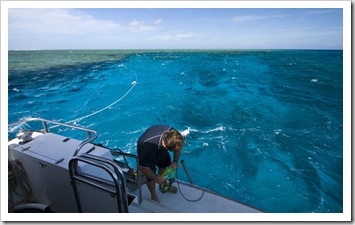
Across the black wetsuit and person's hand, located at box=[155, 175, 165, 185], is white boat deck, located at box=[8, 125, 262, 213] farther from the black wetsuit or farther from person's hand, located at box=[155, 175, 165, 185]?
the black wetsuit

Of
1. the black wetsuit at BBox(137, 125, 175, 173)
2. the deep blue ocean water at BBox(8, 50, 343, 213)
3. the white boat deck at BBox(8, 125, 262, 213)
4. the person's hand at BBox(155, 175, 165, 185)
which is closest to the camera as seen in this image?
the white boat deck at BBox(8, 125, 262, 213)

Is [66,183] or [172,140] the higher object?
[172,140]

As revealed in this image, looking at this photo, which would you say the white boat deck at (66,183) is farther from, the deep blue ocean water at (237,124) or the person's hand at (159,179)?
the deep blue ocean water at (237,124)

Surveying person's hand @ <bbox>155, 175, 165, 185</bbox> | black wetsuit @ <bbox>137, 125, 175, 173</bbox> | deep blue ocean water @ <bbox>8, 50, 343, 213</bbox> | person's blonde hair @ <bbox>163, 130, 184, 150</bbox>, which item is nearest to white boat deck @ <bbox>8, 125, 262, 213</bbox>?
person's hand @ <bbox>155, 175, 165, 185</bbox>

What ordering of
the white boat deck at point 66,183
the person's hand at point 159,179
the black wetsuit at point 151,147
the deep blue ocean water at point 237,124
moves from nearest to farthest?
1. the white boat deck at point 66,183
2. the black wetsuit at point 151,147
3. the person's hand at point 159,179
4. the deep blue ocean water at point 237,124

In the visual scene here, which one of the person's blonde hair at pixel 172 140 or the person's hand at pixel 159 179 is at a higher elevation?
the person's blonde hair at pixel 172 140

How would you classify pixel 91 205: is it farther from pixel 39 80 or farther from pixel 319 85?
pixel 39 80

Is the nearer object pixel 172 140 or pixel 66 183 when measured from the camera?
pixel 66 183

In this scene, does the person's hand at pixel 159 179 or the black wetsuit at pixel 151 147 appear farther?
the person's hand at pixel 159 179

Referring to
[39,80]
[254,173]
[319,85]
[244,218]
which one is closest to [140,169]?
[244,218]

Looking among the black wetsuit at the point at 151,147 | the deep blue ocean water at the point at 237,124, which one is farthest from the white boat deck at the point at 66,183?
the deep blue ocean water at the point at 237,124

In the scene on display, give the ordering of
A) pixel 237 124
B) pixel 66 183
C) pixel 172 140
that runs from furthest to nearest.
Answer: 1. pixel 237 124
2. pixel 172 140
3. pixel 66 183

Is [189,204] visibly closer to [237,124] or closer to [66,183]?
[66,183]

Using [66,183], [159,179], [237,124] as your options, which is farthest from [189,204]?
[237,124]
